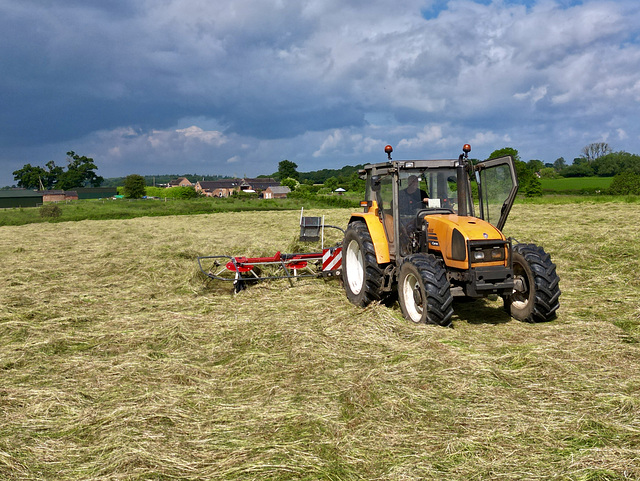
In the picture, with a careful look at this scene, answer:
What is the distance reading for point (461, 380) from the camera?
168 inches

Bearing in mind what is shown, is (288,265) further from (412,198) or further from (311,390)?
(311,390)

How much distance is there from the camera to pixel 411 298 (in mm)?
6273

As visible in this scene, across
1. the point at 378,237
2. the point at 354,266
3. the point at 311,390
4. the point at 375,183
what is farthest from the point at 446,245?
the point at 311,390

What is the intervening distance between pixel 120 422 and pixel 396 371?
7.74ft

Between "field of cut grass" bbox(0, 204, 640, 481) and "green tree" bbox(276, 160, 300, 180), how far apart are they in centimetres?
11536

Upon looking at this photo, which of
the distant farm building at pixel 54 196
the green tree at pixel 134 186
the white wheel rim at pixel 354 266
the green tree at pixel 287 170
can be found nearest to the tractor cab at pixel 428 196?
the white wheel rim at pixel 354 266

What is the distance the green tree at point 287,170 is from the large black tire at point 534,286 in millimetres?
116664

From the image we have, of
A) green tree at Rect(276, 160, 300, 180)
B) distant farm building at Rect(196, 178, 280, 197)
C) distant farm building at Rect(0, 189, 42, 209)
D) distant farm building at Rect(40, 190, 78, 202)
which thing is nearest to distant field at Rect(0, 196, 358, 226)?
distant farm building at Rect(0, 189, 42, 209)

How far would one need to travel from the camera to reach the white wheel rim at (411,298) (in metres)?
6.14

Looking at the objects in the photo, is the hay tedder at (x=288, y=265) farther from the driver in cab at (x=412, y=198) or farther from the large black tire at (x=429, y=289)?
the large black tire at (x=429, y=289)

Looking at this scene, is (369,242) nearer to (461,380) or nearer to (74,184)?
(461,380)

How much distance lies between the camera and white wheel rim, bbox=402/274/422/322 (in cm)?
614

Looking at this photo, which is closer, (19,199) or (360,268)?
(360,268)

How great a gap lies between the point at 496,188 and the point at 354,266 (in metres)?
2.64
